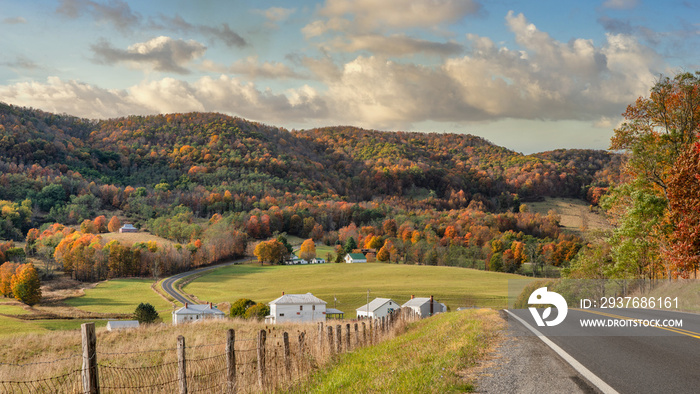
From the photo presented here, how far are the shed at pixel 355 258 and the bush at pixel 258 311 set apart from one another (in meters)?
65.1

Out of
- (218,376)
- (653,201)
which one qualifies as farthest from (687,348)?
(653,201)

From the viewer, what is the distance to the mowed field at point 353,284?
236 feet

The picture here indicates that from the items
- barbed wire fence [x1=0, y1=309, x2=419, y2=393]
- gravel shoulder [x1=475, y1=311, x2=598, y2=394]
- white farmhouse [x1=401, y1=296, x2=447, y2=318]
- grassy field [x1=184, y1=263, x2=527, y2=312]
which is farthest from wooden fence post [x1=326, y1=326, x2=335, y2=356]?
grassy field [x1=184, y1=263, x2=527, y2=312]

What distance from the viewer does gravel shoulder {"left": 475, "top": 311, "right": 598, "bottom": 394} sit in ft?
23.8

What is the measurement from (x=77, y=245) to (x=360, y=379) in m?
115

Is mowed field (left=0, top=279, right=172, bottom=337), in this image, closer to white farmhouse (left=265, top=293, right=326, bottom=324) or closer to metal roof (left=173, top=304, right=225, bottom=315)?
metal roof (left=173, top=304, right=225, bottom=315)

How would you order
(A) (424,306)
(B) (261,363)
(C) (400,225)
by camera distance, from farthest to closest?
1. (C) (400,225)
2. (A) (424,306)
3. (B) (261,363)

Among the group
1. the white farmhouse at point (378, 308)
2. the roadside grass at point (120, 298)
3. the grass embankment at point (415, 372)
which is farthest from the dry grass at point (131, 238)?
the grass embankment at point (415, 372)

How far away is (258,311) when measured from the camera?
61469mm

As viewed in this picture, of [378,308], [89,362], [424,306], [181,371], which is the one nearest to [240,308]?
[378,308]

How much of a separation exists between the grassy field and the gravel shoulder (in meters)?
53.4

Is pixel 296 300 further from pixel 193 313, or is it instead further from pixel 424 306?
pixel 424 306

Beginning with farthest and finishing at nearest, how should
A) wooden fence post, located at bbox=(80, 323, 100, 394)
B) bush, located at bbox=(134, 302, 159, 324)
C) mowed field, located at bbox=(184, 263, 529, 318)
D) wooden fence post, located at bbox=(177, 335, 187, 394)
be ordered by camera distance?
1. mowed field, located at bbox=(184, 263, 529, 318)
2. bush, located at bbox=(134, 302, 159, 324)
3. wooden fence post, located at bbox=(177, 335, 187, 394)
4. wooden fence post, located at bbox=(80, 323, 100, 394)

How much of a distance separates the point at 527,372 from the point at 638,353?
2.50 meters
